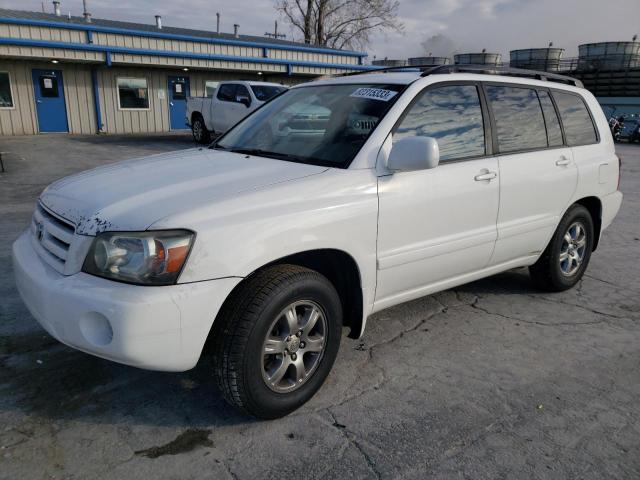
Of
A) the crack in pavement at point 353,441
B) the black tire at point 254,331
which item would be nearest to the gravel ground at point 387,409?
the crack in pavement at point 353,441

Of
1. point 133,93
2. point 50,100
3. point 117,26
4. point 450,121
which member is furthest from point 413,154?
point 117,26

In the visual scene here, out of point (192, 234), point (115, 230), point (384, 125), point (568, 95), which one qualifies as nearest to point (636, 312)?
point (568, 95)

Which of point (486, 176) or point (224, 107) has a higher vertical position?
point (224, 107)

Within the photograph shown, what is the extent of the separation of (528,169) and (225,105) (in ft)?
39.7

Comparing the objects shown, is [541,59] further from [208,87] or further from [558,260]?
[558,260]

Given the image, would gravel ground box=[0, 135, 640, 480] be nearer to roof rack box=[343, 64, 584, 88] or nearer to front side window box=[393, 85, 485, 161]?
front side window box=[393, 85, 485, 161]

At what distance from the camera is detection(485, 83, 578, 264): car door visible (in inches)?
147

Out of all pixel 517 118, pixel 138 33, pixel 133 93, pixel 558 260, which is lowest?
pixel 558 260

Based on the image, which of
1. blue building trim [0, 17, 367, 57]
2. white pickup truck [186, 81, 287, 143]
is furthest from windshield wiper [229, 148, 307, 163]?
blue building trim [0, 17, 367, 57]

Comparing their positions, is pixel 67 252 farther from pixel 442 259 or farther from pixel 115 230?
pixel 442 259

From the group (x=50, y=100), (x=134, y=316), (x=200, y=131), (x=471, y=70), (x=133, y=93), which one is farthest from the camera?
(x=133, y=93)

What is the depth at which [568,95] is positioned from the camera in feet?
14.7

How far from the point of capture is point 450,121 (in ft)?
11.3

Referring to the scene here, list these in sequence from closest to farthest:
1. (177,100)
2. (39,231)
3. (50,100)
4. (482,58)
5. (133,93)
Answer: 1. (39,231)
2. (50,100)
3. (133,93)
4. (177,100)
5. (482,58)
